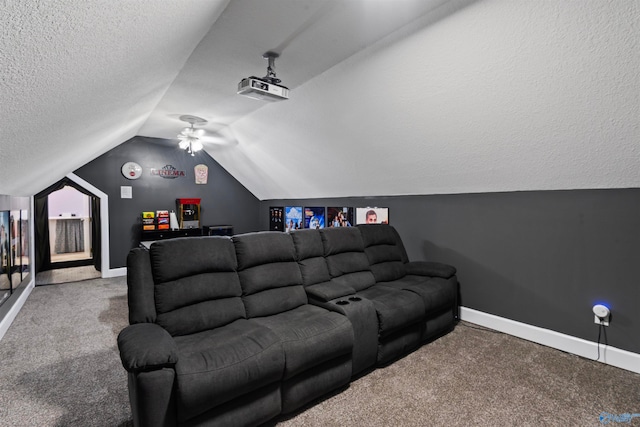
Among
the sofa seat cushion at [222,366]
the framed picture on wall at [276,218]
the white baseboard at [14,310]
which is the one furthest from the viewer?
the framed picture on wall at [276,218]

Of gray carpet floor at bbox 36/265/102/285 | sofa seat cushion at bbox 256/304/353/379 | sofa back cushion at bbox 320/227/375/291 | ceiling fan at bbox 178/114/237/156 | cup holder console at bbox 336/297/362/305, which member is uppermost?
ceiling fan at bbox 178/114/237/156

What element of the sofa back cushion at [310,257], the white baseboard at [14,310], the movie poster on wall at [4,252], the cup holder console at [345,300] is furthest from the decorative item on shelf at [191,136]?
the cup holder console at [345,300]

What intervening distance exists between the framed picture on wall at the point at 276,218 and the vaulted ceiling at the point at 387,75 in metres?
3.16

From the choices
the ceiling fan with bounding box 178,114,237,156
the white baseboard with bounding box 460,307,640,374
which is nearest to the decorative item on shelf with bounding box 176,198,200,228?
the ceiling fan with bounding box 178,114,237,156

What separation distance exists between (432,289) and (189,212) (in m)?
5.17

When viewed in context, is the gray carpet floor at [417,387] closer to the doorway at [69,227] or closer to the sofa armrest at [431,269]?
the sofa armrest at [431,269]

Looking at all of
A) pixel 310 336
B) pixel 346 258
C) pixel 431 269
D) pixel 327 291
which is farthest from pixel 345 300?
pixel 431 269

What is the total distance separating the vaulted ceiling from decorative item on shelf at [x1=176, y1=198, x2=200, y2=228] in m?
2.87

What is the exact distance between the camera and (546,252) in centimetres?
307

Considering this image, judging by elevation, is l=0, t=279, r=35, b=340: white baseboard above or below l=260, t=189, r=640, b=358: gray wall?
below

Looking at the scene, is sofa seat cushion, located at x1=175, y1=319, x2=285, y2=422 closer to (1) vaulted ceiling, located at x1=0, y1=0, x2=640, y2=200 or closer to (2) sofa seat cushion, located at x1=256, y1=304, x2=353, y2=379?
(2) sofa seat cushion, located at x1=256, y1=304, x2=353, y2=379

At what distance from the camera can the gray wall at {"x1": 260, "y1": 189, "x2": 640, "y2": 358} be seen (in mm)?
2639

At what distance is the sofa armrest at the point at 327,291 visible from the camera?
8.78 feet

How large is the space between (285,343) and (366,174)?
293 cm
